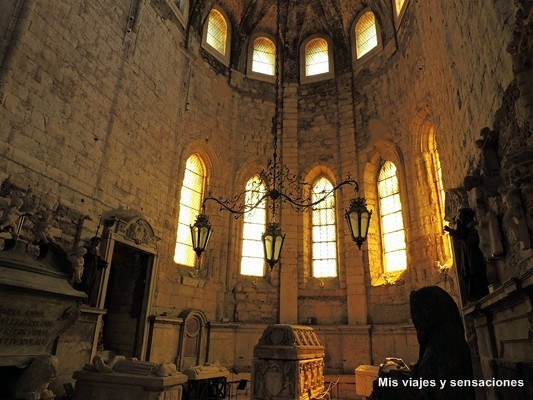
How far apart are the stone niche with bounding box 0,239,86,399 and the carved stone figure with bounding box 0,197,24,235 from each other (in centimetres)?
40

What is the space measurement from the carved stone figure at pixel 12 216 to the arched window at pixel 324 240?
23.0 ft

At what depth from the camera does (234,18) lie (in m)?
12.4

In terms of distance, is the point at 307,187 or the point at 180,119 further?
the point at 307,187

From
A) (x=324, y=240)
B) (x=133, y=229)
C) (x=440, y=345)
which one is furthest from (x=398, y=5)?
(x=440, y=345)

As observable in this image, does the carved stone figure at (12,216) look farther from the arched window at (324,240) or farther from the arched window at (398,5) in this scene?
the arched window at (398,5)

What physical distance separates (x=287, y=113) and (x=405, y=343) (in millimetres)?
7338

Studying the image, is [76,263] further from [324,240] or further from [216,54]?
[216,54]

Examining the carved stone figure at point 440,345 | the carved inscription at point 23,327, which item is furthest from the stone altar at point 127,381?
the carved stone figure at point 440,345

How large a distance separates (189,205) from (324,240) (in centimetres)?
391

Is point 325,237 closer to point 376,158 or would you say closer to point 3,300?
point 376,158

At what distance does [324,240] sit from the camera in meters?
10.5

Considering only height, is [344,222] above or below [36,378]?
above

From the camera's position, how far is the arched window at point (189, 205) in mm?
9352

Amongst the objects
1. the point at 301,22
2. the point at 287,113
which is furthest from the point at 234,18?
the point at 287,113
